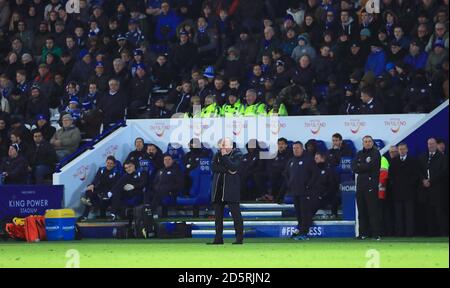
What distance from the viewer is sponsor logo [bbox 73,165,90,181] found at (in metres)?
24.1

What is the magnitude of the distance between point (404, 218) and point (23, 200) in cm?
748

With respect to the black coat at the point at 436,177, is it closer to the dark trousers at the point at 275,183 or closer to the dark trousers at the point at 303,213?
the dark trousers at the point at 303,213

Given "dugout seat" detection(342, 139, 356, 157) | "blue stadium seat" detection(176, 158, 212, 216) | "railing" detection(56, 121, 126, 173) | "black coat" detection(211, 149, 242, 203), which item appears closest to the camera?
"black coat" detection(211, 149, 242, 203)

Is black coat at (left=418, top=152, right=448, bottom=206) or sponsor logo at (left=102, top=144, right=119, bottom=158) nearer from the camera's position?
black coat at (left=418, top=152, right=448, bottom=206)

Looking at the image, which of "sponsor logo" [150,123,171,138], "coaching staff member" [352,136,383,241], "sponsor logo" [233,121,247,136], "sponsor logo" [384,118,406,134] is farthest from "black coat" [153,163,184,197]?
"sponsor logo" [384,118,406,134]

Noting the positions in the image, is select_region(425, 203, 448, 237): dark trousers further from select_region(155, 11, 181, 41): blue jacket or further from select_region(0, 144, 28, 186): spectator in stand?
select_region(155, 11, 181, 41): blue jacket

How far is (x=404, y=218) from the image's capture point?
21250 millimetres

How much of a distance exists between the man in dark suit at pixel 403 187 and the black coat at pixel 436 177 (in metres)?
0.20

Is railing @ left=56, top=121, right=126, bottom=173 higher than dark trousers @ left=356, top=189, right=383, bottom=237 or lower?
higher

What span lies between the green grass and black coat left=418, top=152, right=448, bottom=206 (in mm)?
867

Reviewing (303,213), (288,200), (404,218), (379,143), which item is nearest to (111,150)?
(288,200)

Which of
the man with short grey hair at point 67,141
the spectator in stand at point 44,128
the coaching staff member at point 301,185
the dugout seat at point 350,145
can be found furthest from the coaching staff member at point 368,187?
the spectator in stand at point 44,128

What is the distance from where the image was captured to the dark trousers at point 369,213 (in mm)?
20719
